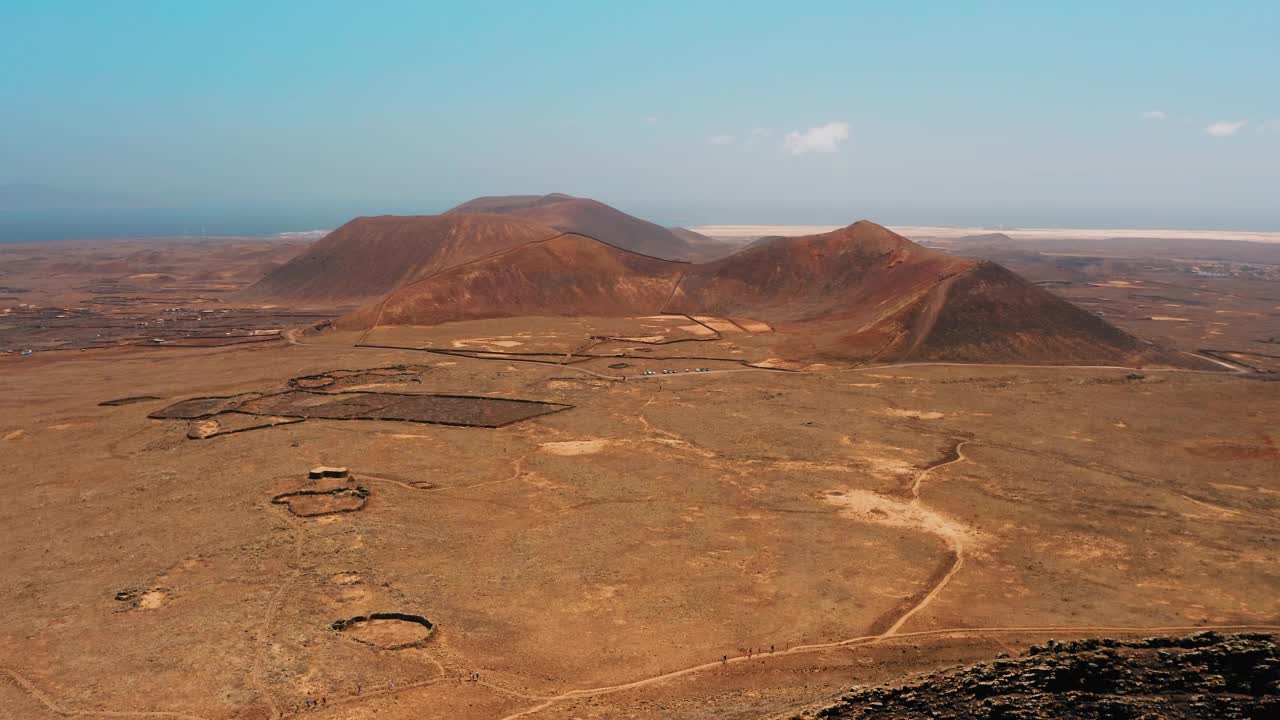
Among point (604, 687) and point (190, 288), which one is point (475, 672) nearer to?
point (604, 687)

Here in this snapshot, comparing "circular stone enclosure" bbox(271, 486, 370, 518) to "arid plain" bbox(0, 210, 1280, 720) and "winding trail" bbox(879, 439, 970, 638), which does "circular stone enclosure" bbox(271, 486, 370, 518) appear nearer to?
"arid plain" bbox(0, 210, 1280, 720)

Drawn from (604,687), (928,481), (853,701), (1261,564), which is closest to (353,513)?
(604,687)

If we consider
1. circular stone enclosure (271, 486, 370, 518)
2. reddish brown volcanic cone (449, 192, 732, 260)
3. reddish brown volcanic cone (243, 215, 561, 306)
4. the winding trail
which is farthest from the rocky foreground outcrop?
reddish brown volcanic cone (449, 192, 732, 260)

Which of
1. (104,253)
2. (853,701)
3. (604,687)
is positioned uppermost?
(104,253)

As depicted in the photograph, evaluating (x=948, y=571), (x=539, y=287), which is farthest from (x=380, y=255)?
(x=948, y=571)

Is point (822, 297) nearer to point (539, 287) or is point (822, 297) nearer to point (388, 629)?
point (539, 287)

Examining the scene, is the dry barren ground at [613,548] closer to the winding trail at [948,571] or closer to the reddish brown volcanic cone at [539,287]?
the winding trail at [948,571]
